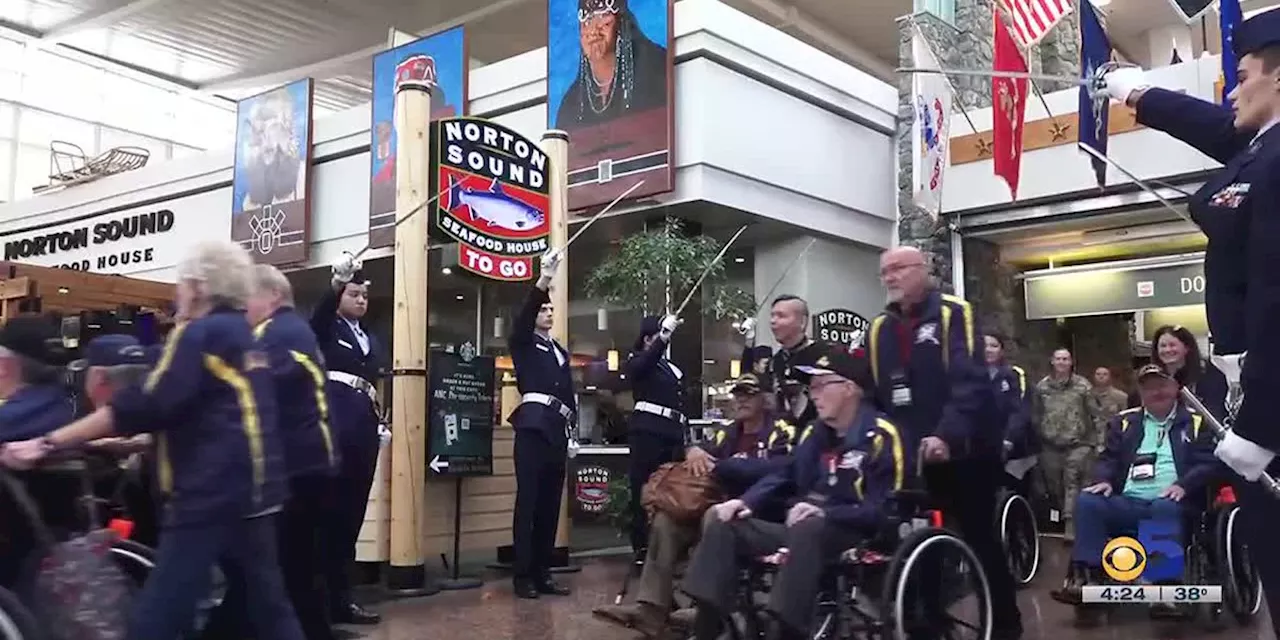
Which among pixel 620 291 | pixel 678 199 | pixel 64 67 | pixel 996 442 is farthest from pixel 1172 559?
pixel 64 67

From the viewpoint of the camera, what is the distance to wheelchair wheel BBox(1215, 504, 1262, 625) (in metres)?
4.59

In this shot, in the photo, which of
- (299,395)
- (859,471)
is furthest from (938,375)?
(299,395)

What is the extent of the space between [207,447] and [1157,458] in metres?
3.96

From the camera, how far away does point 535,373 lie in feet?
18.9

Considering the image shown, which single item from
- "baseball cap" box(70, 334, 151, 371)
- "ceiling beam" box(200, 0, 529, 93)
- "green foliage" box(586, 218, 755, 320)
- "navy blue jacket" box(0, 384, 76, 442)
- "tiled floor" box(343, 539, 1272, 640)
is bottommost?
"tiled floor" box(343, 539, 1272, 640)

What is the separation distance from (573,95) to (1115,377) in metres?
5.70

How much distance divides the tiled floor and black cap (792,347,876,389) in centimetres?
147

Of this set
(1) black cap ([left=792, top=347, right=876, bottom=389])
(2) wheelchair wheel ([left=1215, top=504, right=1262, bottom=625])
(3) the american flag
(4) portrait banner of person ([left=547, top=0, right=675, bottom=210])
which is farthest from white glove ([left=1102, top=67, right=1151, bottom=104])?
(4) portrait banner of person ([left=547, top=0, right=675, bottom=210])

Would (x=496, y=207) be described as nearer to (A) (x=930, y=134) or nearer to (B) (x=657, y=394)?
(B) (x=657, y=394)

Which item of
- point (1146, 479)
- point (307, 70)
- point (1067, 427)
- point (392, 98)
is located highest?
point (307, 70)

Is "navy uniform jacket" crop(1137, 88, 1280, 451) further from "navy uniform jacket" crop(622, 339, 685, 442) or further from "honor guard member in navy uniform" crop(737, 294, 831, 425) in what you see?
"navy uniform jacket" crop(622, 339, 685, 442)

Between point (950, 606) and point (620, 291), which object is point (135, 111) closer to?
point (620, 291)

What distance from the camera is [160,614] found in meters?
2.71

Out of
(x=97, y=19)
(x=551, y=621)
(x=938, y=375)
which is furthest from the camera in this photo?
(x=97, y=19)
